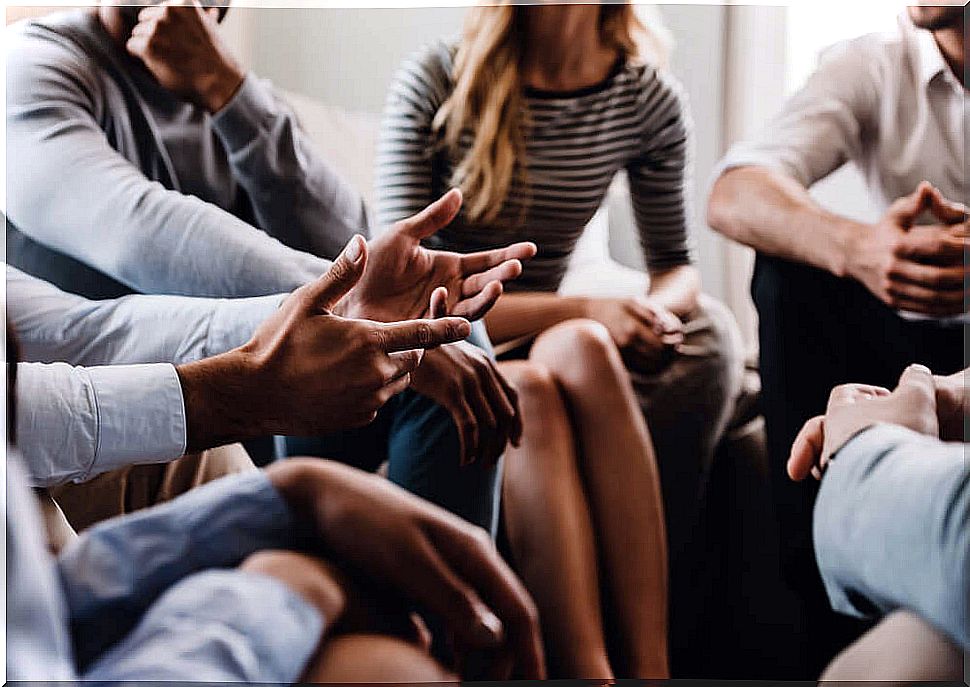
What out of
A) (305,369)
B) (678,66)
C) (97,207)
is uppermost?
(678,66)

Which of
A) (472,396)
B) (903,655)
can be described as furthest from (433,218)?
(903,655)

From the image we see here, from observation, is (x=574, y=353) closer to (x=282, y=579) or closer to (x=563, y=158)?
(x=563, y=158)

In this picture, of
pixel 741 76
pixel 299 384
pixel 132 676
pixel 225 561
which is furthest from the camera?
pixel 741 76

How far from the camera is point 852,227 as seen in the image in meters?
0.97

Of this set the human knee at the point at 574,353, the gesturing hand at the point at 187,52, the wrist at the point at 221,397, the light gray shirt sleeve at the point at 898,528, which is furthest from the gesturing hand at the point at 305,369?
the light gray shirt sleeve at the point at 898,528

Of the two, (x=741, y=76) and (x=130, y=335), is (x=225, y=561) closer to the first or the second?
(x=130, y=335)

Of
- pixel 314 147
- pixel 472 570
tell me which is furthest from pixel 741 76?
pixel 472 570

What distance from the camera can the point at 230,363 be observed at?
857mm

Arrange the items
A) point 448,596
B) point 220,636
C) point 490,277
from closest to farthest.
Answer: point 220,636
point 448,596
point 490,277

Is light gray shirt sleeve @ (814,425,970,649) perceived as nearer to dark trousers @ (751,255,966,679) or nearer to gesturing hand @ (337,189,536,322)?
dark trousers @ (751,255,966,679)

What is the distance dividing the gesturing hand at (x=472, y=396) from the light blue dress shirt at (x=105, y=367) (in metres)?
0.14

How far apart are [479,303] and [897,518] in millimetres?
379

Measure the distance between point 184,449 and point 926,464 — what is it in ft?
1.84

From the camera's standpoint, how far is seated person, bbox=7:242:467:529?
83cm
